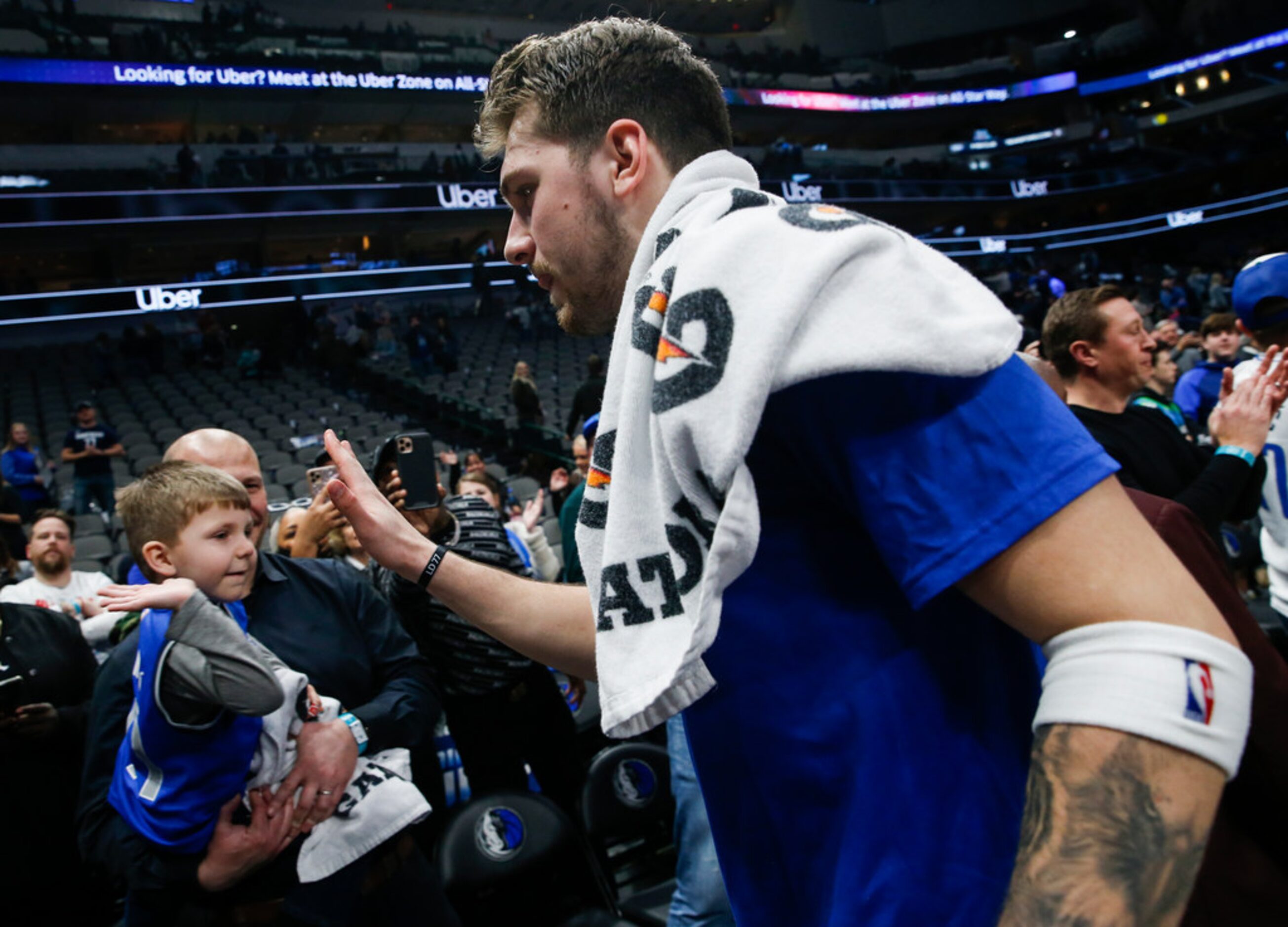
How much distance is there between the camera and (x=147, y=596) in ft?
5.15

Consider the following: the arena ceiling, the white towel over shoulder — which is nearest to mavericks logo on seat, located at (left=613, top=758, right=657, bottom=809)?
the white towel over shoulder

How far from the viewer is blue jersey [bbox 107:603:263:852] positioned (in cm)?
169

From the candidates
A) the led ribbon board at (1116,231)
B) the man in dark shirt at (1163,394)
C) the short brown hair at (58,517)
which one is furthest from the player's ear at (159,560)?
the led ribbon board at (1116,231)

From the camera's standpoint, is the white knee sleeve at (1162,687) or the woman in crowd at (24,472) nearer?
the white knee sleeve at (1162,687)

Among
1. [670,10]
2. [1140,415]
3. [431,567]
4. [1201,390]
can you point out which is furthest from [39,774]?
[670,10]

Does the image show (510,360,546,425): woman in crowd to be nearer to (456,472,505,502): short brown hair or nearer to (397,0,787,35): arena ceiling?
(456,472,505,502): short brown hair

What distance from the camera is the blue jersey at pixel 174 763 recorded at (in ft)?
5.53

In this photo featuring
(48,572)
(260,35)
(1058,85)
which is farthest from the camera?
(1058,85)

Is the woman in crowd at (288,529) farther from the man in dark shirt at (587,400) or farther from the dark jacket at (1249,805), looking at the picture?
the man in dark shirt at (587,400)

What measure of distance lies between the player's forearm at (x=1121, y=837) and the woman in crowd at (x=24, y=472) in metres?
9.63

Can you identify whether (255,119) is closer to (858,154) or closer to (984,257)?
(858,154)

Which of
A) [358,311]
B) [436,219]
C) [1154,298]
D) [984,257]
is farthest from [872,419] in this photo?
[984,257]

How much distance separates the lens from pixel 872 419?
628mm

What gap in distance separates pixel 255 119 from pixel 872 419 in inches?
904
